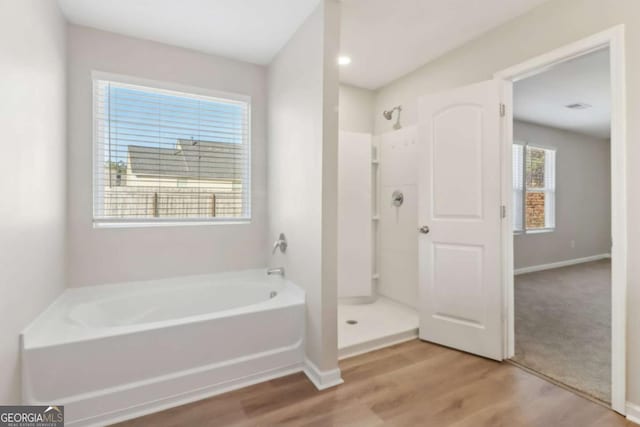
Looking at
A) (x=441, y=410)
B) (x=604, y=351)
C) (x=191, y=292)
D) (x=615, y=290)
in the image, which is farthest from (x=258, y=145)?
(x=604, y=351)

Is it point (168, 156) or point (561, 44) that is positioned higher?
point (561, 44)

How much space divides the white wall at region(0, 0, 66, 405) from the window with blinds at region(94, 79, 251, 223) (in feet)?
0.96

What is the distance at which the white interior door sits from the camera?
214cm

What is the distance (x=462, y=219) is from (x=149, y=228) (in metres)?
2.54

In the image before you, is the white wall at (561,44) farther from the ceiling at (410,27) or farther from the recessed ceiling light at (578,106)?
the recessed ceiling light at (578,106)

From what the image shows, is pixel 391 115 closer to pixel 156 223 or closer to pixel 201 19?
pixel 201 19

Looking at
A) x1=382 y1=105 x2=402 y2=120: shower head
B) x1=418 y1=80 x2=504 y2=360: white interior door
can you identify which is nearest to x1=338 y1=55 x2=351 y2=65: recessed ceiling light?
x1=382 y1=105 x2=402 y2=120: shower head

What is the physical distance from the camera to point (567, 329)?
2.67 metres

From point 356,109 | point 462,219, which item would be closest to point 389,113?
point 356,109

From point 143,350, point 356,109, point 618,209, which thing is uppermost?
point 356,109

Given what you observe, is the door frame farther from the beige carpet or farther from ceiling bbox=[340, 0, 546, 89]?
ceiling bbox=[340, 0, 546, 89]

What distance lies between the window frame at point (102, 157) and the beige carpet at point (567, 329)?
2.65m

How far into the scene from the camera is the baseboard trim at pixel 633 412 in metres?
1.52

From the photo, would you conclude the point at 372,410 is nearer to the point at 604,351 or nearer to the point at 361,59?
the point at 604,351
